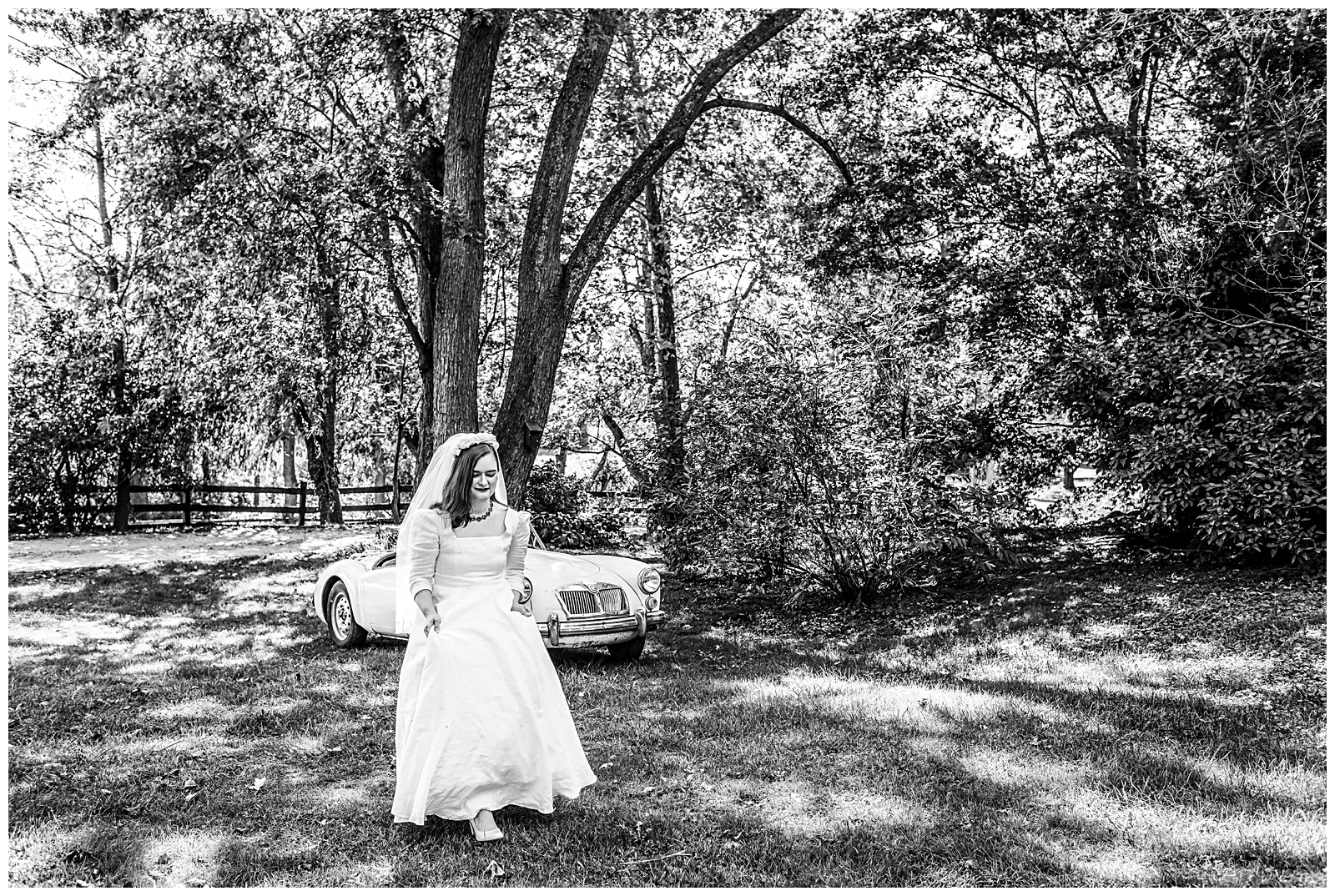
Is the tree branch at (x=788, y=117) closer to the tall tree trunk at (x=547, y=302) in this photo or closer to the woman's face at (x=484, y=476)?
the tall tree trunk at (x=547, y=302)

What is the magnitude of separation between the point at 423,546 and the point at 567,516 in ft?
40.2

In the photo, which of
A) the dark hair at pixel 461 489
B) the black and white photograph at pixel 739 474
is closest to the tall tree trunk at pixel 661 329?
the black and white photograph at pixel 739 474

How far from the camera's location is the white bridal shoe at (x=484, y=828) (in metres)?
4.67

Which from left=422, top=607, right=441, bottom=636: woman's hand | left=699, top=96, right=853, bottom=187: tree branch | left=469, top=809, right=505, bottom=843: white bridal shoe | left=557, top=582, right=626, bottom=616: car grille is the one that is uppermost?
left=699, top=96, right=853, bottom=187: tree branch

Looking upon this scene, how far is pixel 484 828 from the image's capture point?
471 centimetres

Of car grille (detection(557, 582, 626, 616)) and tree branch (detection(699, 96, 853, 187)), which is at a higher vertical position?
tree branch (detection(699, 96, 853, 187))

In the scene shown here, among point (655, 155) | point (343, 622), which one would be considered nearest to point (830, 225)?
point (655, 155)

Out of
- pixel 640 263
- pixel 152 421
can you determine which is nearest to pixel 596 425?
pixel 640 263

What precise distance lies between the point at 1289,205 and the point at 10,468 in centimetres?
2291

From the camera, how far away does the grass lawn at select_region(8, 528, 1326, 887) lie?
447 cm

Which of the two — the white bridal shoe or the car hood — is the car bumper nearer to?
the car hood

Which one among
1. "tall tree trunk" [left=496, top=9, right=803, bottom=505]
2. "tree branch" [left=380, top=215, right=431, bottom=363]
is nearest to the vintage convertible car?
"tall tree trunk" [left=496, top=9, right=803, bottom=505]

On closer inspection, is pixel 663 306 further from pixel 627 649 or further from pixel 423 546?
pixel 423 546

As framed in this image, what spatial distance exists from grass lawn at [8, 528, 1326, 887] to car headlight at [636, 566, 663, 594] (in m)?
0.71
